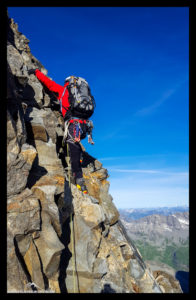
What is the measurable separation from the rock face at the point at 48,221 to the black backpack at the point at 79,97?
1938 mm

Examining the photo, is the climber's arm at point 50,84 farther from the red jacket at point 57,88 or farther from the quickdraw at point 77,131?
the quickdraw at point 77,131

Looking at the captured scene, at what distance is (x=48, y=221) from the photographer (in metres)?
7.84

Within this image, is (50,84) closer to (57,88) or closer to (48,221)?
(57,88)

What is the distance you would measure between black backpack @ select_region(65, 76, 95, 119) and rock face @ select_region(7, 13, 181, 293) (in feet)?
6.36

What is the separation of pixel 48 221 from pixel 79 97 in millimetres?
8028

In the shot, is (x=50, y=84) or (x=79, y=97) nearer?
(x=79, y=97)

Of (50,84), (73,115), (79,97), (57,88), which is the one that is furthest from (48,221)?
(50,84)

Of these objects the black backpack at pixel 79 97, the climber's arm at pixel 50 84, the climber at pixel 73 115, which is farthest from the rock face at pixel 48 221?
the black backpack at pixel 79 97

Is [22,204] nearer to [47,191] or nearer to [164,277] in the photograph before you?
[47,191]

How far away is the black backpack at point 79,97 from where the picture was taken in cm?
1259

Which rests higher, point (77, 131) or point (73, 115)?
point (73, 115)

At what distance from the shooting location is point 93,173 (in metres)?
17.1

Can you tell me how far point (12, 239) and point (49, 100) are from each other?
9963mm
